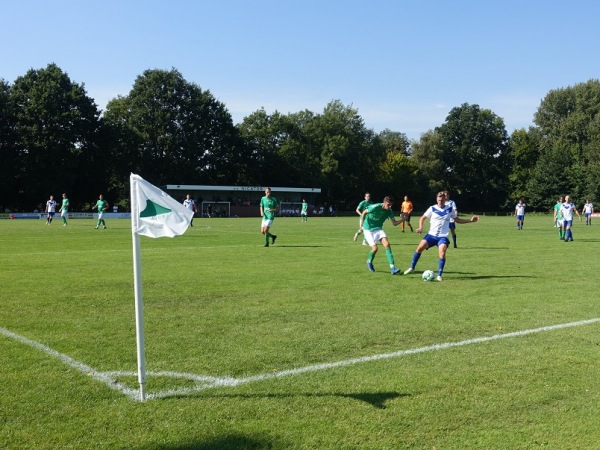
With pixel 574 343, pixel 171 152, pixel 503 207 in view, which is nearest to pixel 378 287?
pixel 574 343

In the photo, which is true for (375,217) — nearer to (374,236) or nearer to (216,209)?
(374,236)

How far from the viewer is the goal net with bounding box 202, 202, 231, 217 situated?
71.8 meters

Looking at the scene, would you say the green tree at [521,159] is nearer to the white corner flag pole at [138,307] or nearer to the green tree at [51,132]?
the green tree at [51,132]

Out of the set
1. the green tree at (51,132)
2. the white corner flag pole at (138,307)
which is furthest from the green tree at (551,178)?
the white corner flag pole at (138,307)

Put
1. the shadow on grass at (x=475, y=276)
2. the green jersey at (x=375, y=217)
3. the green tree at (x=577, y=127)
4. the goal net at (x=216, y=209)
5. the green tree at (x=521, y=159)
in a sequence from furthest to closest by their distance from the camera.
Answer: the green tree at (x=521, y=159), the green tree at (x=577, y=127), the goal net at (x=216, y=209), the green jersey at (x=375, y=217), the shadow on grass at (x=475, y=276)

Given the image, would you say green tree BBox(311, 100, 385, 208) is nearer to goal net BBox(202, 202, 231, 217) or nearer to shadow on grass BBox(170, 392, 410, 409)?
goal net BBox(202, 202, 231, 217)

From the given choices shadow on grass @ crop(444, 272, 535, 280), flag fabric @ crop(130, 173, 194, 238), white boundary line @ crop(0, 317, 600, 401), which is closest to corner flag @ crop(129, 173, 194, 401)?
flag fabric @ crop(130, 173, 194, 238)

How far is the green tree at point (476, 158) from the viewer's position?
98250 millimetres

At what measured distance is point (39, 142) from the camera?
65250mm

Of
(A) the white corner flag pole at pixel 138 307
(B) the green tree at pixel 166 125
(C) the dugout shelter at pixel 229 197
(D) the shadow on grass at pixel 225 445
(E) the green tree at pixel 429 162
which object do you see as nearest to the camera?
(D) the shadow on grass at pixel 225 445

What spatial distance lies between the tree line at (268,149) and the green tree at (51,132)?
138 millimetres

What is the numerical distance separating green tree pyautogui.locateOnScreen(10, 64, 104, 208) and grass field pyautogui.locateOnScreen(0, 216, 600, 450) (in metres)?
57.5

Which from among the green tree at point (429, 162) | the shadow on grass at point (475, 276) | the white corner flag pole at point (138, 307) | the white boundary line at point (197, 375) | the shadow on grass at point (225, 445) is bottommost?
the shadow on grass at point (225, 445)

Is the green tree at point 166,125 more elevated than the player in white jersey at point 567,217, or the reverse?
the green tree at point 166,125
